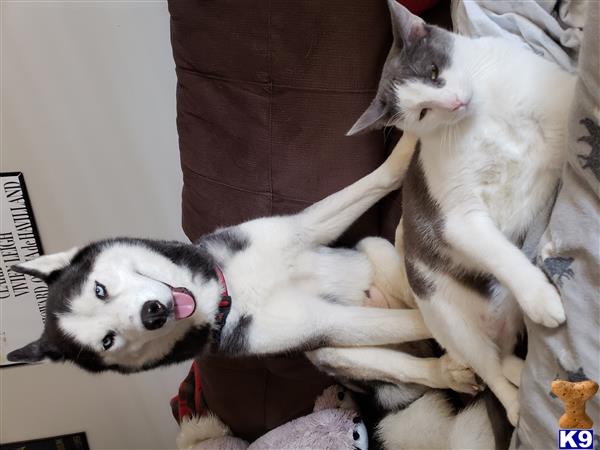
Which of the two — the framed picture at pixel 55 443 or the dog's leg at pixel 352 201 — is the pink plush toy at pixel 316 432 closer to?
the dog's leg at pixel 352 201

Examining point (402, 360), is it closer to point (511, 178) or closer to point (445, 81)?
point (511, 178)

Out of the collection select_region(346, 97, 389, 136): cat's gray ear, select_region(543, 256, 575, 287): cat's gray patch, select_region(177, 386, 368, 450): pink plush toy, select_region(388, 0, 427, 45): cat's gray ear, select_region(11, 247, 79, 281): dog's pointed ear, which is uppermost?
select_region(388, 0, 427, 45): cat's gray ear

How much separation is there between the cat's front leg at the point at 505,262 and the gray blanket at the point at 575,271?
23mm

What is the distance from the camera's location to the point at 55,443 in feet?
10.1

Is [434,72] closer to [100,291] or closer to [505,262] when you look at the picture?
[505,262]

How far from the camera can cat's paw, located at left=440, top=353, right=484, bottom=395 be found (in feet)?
4.91

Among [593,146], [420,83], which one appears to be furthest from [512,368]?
[420,83]

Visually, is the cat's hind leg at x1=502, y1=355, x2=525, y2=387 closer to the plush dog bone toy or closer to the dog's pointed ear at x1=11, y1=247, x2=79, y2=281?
the plush dog bone toy

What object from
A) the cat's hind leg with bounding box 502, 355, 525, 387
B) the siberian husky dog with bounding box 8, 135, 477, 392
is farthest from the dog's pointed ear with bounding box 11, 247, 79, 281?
the cat's hind leg with bounding box 502, 355, 525, 387

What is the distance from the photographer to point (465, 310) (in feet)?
4.69

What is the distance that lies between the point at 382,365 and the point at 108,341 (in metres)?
0.86

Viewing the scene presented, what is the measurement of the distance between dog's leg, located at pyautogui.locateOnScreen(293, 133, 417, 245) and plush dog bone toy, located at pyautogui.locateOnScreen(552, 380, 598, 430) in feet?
2.84

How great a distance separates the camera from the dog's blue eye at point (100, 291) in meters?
1.54

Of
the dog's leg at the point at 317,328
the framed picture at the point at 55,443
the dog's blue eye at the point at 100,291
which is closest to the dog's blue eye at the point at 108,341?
the dog's blue eye at the point at 100,291
